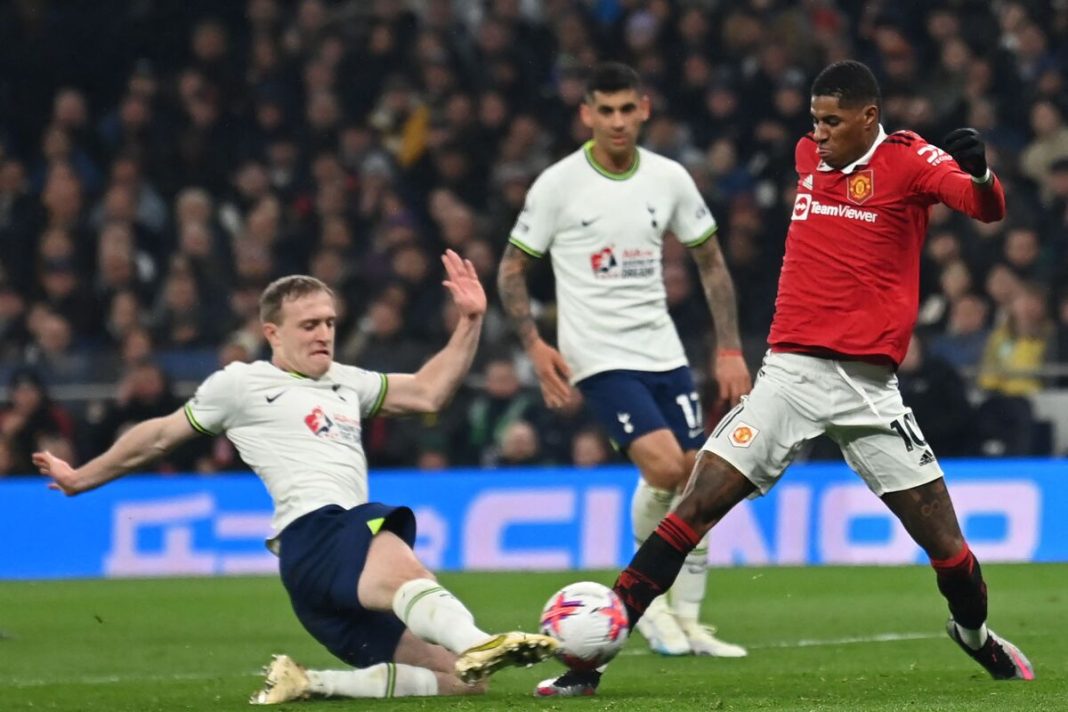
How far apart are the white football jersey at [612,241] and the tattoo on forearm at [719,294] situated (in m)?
0.07

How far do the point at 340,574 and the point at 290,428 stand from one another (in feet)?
2.16

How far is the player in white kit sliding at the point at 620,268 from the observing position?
8.61 meters

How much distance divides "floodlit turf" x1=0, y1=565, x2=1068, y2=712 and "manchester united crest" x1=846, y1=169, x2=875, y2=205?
163cm

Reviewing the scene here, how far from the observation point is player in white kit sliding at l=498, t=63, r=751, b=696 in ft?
28.2

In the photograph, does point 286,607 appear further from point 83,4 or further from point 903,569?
point 83,4

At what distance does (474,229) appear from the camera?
51.1ft

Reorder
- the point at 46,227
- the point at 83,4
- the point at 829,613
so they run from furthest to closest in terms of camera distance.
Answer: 1. the point at 83,4
2. the point at 46,227
3. the point at 829,613

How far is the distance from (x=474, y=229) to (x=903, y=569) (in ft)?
16.7

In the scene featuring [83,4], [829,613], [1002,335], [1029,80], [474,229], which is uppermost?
[83,4]

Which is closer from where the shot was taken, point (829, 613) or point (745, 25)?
point (829, 613)

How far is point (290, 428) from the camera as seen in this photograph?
6.92 m

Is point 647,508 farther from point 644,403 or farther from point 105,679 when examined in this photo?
point 105,679

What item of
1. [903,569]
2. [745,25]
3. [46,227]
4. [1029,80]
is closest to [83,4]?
[46,227]

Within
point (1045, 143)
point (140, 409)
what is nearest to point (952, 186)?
point (140, 409)
